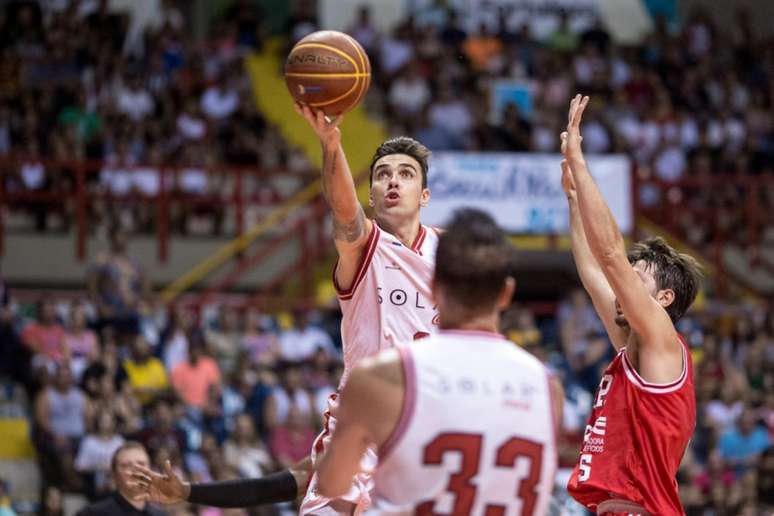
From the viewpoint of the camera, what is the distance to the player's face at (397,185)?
7406 millimetres

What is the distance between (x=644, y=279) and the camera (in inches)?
262

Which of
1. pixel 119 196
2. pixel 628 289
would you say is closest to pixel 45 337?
pixel 119 196

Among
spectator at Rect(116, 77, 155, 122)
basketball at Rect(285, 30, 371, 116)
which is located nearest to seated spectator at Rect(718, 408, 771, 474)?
spectator at Rect(116, 77, 155, 122)

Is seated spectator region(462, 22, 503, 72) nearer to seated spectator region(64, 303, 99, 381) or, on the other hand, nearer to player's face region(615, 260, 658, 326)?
seated spectator region(64, 303, 99, 381)

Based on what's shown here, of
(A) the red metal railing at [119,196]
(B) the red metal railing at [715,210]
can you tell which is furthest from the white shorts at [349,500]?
(B) the red metal railing at [715,210]

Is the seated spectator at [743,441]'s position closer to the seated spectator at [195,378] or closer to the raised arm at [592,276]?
the seated spectator at [195,378]

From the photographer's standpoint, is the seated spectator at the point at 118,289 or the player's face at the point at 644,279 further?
the seated spectator at the point at 118,289

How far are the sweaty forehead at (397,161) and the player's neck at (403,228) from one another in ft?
0.89

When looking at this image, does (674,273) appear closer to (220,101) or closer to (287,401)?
(287,401)

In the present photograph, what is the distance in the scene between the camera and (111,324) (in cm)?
1547

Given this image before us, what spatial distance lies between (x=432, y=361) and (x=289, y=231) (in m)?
14.5

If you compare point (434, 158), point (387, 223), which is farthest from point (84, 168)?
point (387, 223)

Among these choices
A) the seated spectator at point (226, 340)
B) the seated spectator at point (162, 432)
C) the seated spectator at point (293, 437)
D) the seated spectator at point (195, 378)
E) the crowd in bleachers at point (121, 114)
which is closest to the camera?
the seated spectator at point (162, 432)

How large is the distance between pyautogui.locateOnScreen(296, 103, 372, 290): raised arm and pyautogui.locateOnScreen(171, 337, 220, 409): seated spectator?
8175mm
